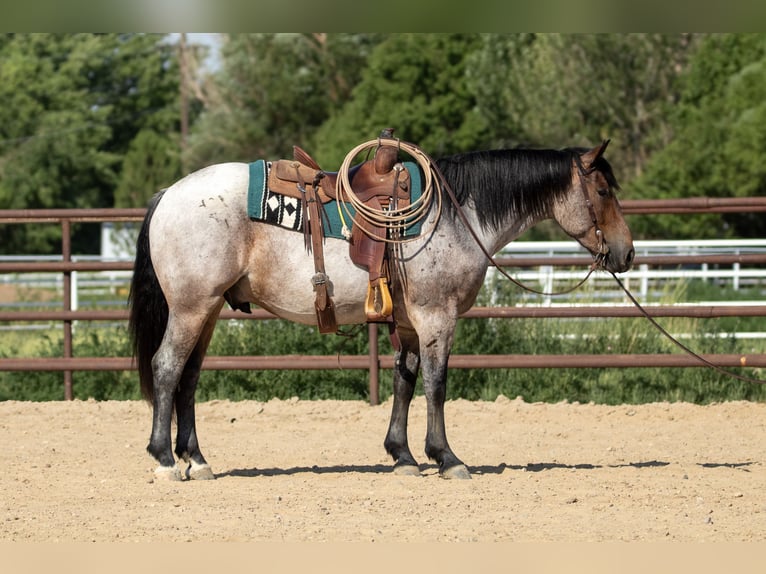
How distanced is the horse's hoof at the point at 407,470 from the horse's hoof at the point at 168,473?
1.18 metres

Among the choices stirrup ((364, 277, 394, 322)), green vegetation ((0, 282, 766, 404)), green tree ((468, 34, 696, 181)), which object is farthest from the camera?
green tree ((468, 34, 696, 181))

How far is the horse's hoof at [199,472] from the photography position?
6.06 metres

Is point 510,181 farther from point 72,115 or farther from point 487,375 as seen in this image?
point 72,115

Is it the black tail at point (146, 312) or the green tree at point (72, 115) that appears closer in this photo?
the black tail at point (146, 312)

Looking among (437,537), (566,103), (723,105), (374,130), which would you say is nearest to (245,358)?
(437,537)

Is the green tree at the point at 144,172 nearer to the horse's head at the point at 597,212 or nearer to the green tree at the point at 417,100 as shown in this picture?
the green tree at the point at 417,100

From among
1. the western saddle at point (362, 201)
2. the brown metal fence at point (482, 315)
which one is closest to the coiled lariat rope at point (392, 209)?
the western saddle at point (362, 201)

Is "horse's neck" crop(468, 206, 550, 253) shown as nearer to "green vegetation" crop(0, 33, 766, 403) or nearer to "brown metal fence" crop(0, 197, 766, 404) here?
"brown metal fence" crop(0, 197, 766, 404)

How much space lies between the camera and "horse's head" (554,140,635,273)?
6109 millimetres

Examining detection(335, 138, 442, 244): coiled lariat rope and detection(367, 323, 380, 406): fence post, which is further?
detection(367, 323, 380, 406): fence post

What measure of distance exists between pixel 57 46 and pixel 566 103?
2195cm

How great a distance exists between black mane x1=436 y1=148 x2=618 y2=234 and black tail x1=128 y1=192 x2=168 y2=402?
5.50ft

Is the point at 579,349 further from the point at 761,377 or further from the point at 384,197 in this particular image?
the point at 384,197

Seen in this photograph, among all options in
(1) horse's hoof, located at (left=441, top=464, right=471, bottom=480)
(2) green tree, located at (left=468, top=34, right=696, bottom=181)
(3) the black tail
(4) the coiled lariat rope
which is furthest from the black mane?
(2) green tree, located at (left=468, top=34, right=696, bottom=181)
